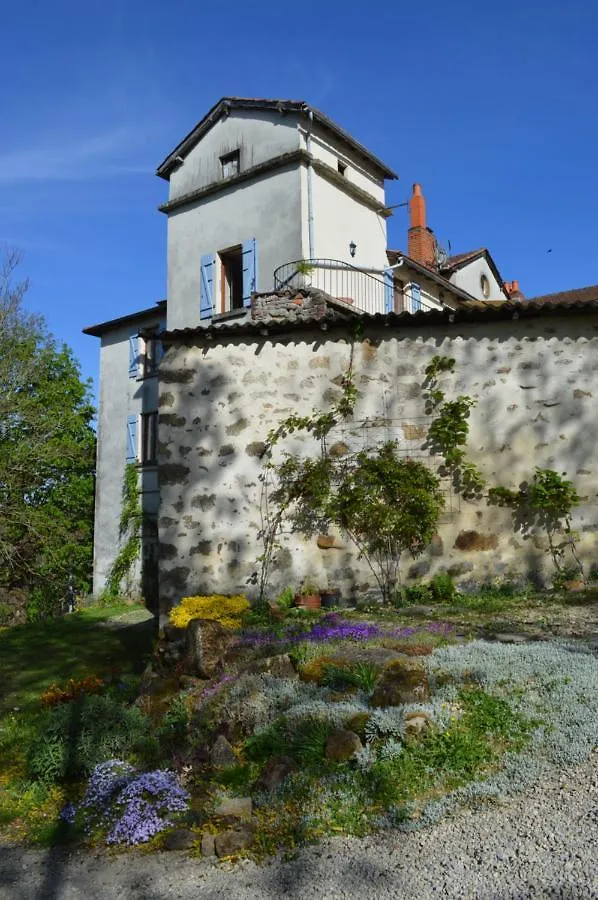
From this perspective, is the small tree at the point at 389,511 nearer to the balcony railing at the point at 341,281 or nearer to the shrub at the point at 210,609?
the shrub at the point at 210,609

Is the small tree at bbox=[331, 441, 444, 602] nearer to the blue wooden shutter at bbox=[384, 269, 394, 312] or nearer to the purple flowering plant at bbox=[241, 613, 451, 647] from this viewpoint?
the purple flowering plant at bbox=[241, 613, 451, 647]

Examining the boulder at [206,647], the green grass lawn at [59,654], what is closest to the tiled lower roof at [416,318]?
the boulder at [206,647]

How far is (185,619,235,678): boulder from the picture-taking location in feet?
20.1

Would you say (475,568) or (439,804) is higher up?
(475,568)

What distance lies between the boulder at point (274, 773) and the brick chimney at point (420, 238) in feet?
60.9

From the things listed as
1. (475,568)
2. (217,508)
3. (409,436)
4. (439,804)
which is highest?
(409,436)

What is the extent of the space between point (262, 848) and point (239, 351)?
619cm

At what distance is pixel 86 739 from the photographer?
5.03m

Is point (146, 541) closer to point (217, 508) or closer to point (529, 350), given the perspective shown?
point (217, 508)

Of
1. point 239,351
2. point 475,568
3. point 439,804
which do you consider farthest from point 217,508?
point 439,804

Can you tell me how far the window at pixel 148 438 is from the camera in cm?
1914

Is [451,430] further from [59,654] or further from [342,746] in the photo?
[59,654]

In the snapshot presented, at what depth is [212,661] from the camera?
243 inches

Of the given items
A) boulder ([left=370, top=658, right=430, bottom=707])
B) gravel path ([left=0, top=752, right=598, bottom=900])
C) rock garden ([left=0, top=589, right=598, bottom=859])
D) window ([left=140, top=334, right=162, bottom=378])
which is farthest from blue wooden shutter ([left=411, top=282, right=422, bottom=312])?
gravel path ([left=0, top=752, right=598, bottom=900])
